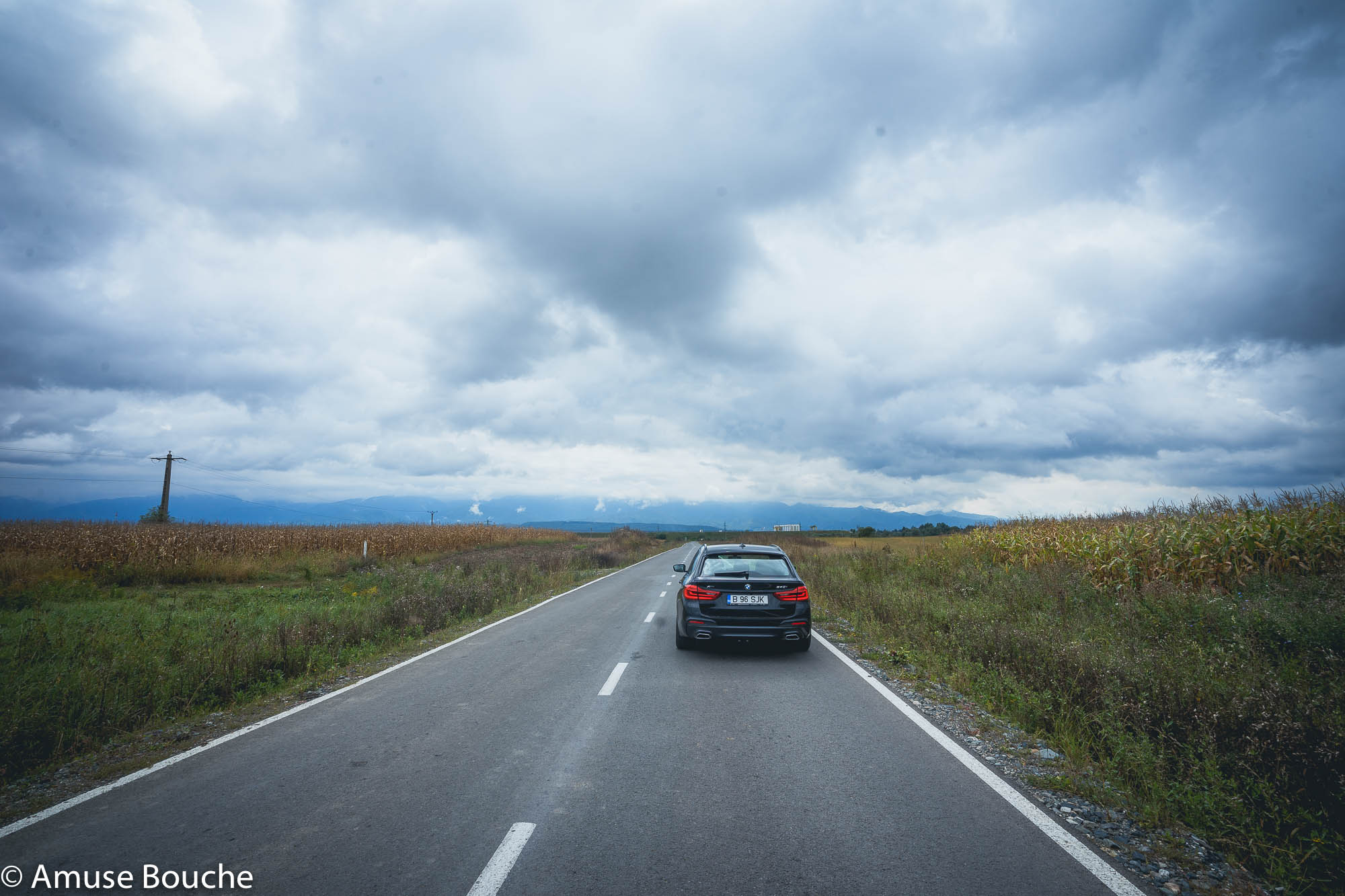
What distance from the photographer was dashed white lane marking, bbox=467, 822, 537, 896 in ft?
9.43

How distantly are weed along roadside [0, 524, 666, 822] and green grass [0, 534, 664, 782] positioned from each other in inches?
1.0

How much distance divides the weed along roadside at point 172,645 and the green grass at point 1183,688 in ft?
24.7

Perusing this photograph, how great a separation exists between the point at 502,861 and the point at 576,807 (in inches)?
28.7

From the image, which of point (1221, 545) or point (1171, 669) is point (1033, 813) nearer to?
point (1171, 669)

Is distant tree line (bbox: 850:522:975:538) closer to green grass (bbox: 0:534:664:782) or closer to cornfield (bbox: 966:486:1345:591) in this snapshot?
cornfield (bbox: 966:486:1345:591)

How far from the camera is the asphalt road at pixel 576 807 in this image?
304 centimetres

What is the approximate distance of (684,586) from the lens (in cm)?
873

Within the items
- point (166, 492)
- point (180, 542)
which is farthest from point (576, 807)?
point (166, 492)

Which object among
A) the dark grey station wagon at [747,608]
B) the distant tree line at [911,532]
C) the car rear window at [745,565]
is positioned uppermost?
the car rear window at [745,565]

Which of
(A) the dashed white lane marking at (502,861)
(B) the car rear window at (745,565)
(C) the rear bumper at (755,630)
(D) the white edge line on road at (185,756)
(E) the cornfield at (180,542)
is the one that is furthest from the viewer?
(E) the cornfield at (180,542)

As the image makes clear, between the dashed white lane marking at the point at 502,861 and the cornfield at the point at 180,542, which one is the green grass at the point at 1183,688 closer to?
the dashed white lane marking at the point at 502,861

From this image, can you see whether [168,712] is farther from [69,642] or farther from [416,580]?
[416,580]

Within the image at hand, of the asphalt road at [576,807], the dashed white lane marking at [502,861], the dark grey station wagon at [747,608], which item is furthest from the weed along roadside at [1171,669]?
the dashed white lane marking at [502,861]

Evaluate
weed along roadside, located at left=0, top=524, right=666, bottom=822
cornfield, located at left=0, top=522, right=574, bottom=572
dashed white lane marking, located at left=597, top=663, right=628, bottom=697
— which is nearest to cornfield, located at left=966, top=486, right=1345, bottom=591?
dashed white lane marking, located at left=597, top=663, right=628, bottom=697
